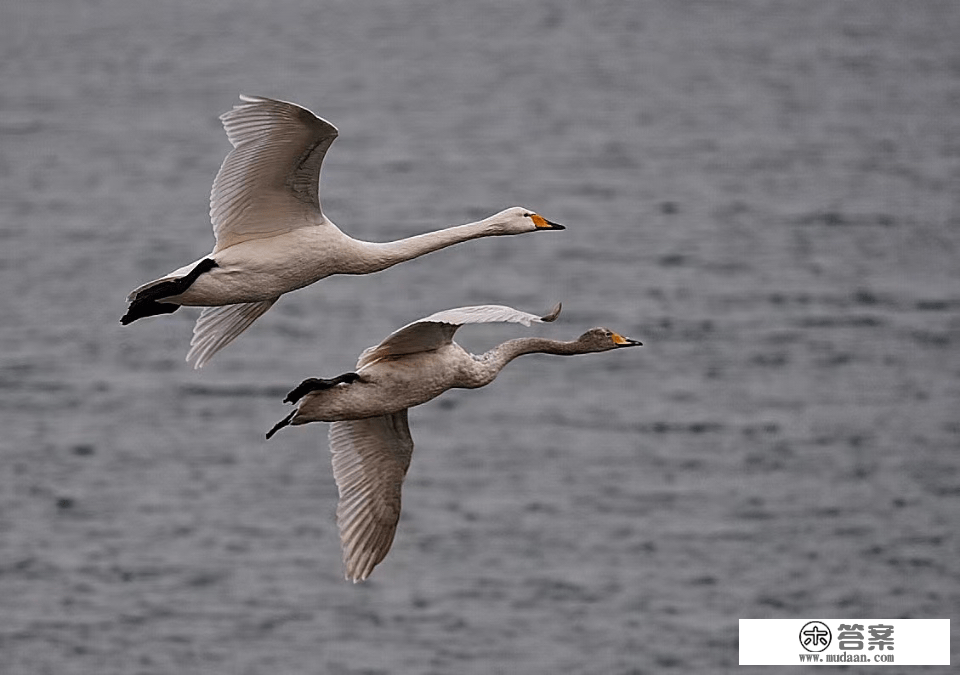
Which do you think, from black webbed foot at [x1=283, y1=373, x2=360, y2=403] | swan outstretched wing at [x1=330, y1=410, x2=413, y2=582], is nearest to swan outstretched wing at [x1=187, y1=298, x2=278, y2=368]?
swan outstretched wing at [x1=330, y1=410, x2=413, y2=582]

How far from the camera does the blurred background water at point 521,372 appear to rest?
36.0m

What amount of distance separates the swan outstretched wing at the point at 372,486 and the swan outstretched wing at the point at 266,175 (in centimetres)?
261

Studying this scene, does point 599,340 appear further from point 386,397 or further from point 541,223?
point 386,397

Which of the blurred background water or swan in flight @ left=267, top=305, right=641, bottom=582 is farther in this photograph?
the blurred background water

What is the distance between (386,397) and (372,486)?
78.4 inches

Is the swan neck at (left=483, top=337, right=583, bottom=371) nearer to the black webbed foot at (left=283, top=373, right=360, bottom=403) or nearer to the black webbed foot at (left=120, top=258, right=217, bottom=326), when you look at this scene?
the black webbed foot at (left=283, top=373, right=360, bottom=403)

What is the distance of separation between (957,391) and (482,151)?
24950 millimetres

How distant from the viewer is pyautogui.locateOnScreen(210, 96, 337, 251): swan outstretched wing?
17.0 m

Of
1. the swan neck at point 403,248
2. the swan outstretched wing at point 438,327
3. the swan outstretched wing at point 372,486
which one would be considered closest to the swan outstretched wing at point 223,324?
the swan outstretched wing at point 372,486

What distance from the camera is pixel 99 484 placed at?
137 feet

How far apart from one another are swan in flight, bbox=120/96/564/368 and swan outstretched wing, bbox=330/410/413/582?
2461mm

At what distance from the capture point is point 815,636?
35.0 m

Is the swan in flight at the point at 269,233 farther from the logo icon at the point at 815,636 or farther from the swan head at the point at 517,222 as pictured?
the logo icon at the point at 815,636

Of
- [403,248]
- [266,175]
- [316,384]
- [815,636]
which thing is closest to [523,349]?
[403,248]
